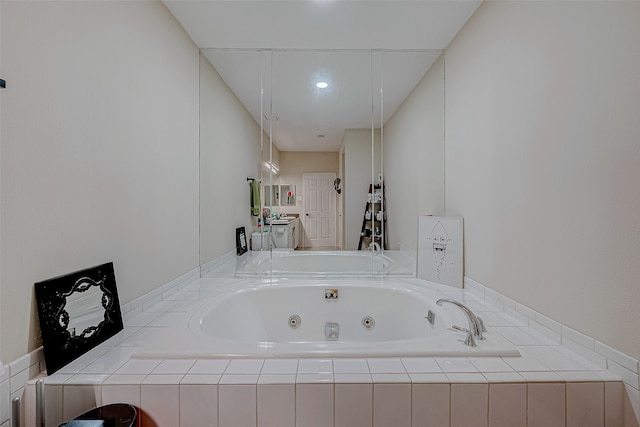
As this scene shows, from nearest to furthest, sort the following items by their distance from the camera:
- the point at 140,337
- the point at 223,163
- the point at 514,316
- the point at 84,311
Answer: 1. the point at 84,311
2. the point at 140,337
3. the point at 514,316
4. the point at 223,163

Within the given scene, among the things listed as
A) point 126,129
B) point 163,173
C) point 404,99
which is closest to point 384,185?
point 404,99

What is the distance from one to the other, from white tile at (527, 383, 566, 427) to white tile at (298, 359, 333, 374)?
65 centimetres

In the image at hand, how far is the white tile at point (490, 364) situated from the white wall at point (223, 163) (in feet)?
6.32

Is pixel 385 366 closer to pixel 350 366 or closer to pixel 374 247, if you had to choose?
pixel 350 366

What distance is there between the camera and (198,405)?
870mm

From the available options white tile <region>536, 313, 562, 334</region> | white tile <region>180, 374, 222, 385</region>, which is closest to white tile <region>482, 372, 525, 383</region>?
white tile <region>536, 313, 562, 334</region>

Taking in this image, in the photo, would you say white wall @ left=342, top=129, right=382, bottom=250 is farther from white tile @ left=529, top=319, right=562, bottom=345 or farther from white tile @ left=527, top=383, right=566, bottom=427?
white tile @ left=527, top=383, right=566, bottom=427

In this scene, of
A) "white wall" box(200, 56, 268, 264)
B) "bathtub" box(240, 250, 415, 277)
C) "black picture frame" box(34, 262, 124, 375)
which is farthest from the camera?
"bathtub" box(240, 250, 415, 277)

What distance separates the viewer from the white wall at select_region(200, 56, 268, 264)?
224 centimetres

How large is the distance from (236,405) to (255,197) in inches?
80.1

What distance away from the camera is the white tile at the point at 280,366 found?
0.93 m

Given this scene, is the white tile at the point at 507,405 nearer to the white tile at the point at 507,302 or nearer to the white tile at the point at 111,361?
the white tile at the point at 507,302

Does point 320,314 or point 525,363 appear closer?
point 525,363

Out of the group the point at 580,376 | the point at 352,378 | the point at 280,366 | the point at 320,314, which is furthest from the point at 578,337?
the point at 320,314
